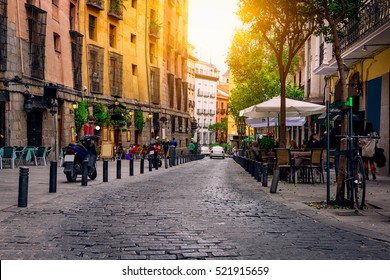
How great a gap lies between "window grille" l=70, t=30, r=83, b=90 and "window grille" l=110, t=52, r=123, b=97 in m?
4.77

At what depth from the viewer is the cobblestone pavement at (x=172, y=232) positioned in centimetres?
479

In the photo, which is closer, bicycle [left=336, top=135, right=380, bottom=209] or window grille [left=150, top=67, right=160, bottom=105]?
bicycle [left=336, top=135, right=380, bottom=209]

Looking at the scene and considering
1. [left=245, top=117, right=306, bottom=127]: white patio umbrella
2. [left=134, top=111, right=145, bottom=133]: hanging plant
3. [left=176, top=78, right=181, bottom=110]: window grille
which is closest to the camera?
[left=245, top=117, right=306, bottom=127]: white patio umbrella

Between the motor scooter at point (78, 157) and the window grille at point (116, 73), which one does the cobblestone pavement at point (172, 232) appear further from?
the window grille at point (116, 73)

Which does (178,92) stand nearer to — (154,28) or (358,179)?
(154,28)

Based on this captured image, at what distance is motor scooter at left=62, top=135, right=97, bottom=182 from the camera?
1302 cm

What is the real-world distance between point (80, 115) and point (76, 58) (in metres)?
3.31

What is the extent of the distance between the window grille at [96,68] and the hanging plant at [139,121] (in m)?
6.03

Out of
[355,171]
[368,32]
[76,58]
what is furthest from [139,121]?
[355,171]

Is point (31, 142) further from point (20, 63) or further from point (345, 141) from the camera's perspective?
point (345, 141)

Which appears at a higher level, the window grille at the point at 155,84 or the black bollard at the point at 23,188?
Result: the window grille at the point at 155,84

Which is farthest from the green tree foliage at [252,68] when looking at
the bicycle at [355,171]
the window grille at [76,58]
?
the bicycle at [355,171]

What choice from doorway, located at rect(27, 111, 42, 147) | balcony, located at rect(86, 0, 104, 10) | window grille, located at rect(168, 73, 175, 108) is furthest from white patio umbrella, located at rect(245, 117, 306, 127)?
window grille, located at rect(168, 73, 175, 108)

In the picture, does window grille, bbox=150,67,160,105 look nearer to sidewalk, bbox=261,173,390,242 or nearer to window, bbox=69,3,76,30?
window, bbox=69,3,76,30
